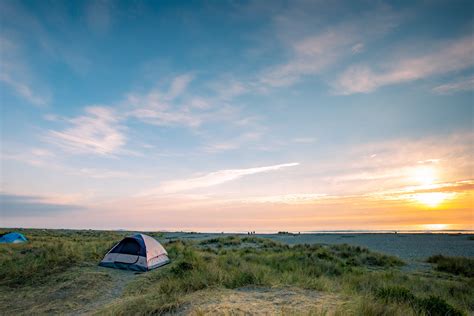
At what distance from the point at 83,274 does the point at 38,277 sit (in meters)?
1.95

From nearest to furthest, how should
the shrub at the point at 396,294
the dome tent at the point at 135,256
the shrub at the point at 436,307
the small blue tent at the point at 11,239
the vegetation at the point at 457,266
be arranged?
the shrub at the point at 436,307 < the shrub at the point at 396,294 < the dome tent at the point at 135,256 < the vegetation at the point at 457,266 < the small blue tent at the point at 11,239

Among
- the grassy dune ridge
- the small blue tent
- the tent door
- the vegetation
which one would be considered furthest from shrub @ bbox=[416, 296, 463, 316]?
the small blue tent

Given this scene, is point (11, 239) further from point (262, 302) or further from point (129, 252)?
point (262, 302)

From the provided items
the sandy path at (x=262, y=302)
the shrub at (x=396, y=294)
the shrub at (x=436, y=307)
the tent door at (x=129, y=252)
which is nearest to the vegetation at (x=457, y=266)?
the shrub at (x=396, y=294)

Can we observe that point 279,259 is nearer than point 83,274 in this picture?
No

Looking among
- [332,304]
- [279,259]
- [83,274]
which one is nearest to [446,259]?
[279,259]

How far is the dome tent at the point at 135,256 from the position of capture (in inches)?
553

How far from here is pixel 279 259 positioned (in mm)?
16078

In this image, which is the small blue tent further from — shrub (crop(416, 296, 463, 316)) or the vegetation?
the vegetation

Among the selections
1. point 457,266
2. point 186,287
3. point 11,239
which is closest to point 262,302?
point 186,287

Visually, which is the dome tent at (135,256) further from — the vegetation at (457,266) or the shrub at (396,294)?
the vegetation at (457,266)

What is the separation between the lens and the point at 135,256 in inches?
560

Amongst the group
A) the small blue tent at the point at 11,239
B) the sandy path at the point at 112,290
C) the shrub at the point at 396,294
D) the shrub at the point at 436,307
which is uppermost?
the small blue tent at the point at 11,239

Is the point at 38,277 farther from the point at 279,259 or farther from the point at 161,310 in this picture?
the point at 279,259
